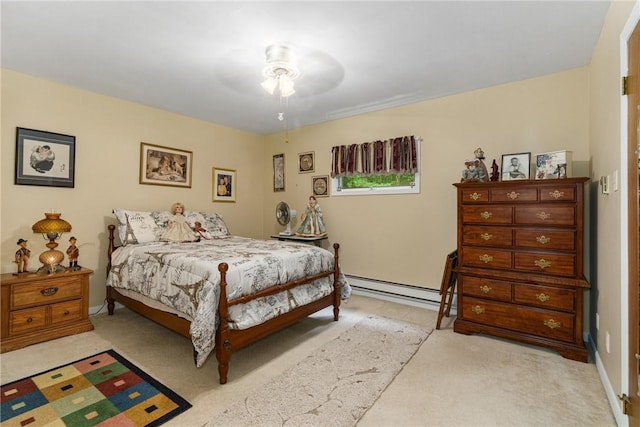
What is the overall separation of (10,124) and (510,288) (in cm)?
492

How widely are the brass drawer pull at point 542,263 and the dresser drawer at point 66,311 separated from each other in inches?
165

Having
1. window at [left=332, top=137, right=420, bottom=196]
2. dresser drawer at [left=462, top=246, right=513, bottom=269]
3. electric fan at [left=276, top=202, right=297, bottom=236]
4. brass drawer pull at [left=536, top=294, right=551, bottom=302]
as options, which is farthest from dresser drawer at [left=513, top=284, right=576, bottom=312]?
electric fan at [left=276, top=202, right=297, bottom=236]

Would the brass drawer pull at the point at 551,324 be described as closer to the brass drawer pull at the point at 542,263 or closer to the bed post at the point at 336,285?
the brass drawer pull at the point at 542,263

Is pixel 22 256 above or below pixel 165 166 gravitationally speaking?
below

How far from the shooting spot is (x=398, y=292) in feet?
12.5

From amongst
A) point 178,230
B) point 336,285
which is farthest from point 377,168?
point 178,230

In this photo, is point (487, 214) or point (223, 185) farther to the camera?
point (223, 185)

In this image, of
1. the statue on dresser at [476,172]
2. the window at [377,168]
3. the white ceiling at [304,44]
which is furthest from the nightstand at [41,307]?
the statue on dresser at [476,172]

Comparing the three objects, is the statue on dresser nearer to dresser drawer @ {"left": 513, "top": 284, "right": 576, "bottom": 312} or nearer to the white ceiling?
the white ceiling

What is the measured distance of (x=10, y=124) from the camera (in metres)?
2.89

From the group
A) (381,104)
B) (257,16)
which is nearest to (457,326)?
(381,104)

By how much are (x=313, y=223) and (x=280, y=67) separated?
2.36 metres

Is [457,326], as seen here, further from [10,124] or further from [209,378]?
[10,124]

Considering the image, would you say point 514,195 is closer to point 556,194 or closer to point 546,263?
point 556,194
